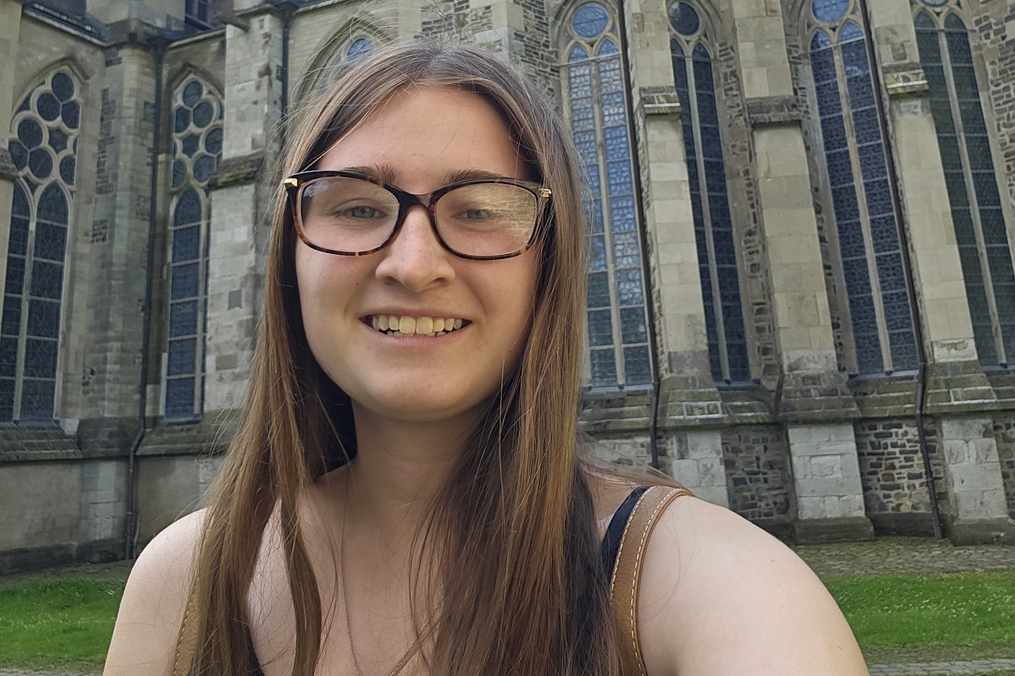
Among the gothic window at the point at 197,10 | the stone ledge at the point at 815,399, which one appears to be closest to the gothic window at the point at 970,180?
the stone ledge at the point at 815,399

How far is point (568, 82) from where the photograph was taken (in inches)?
474

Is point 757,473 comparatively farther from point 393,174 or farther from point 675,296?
point 393,174

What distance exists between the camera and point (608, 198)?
454 inches

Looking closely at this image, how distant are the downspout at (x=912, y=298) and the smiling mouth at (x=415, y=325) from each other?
10815 mm

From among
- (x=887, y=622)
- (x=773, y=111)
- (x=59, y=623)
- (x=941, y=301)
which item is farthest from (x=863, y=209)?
(x=59, y=623)

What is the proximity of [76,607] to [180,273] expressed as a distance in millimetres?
7687

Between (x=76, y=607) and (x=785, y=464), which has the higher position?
(x=785, y=464)

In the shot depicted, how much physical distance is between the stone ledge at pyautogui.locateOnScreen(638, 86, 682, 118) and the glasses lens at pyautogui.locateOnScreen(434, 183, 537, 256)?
10.4 m

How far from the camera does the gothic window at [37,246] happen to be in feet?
40.1

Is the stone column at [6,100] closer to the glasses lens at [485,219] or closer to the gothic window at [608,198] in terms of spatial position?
the gothic window at [608,198]

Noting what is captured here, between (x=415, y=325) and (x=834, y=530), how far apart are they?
10232 mm

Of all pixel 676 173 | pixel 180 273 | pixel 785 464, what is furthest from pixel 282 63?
pixel 785 464

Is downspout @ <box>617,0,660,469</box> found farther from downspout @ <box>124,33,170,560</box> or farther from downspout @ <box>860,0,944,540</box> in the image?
downspout @ <box>124,33,170,560</box>

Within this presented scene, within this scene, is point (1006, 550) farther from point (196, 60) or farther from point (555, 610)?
point (196, 60)
